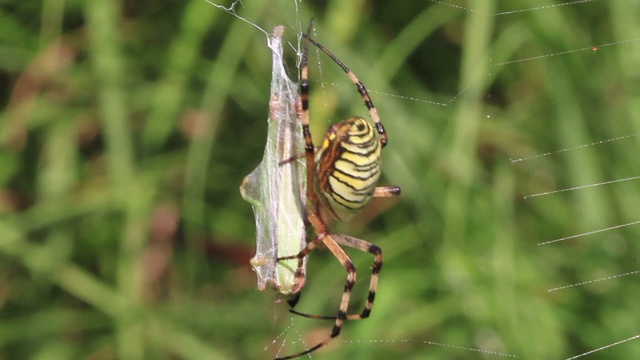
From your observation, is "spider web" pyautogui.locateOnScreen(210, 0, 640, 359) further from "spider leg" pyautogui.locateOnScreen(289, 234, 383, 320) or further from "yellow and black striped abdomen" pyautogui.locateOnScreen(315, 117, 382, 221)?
"yellow and black striped abdomen" pyautogui.locateOnScreen(315, 117, 382, 221)

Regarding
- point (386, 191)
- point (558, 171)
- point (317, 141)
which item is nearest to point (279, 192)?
point (386, 191)

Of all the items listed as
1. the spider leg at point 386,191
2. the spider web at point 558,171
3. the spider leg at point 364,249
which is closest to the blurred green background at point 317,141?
the spider web at point 558,171

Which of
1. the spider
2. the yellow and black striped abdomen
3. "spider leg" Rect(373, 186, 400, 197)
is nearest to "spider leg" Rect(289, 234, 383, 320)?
the spider

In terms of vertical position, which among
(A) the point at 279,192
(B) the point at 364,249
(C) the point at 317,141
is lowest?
(B) the point at 364,249

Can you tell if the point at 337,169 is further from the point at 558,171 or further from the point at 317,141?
the point at 558,171

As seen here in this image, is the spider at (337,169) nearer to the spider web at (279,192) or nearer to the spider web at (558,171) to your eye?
the spider web at (279,192)

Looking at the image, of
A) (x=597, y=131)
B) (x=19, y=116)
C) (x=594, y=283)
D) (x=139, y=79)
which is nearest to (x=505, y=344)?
(x=594, y=283)
